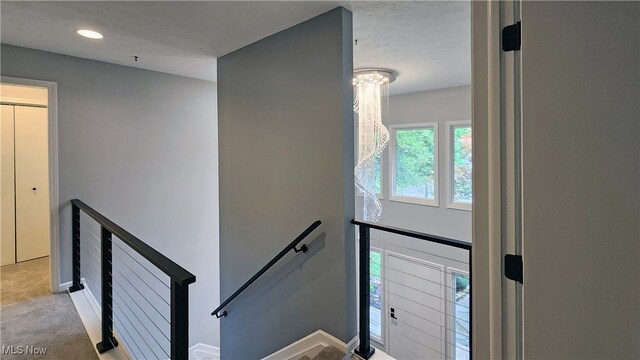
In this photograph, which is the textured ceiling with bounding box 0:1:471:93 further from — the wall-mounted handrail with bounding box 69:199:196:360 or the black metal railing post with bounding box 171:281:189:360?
the black metal railing post with bounding box 171:281:189:360

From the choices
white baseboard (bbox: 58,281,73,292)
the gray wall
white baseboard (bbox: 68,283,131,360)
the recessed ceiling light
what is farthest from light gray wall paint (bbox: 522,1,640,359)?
white baseboard (bbox: 58,281,73,292)

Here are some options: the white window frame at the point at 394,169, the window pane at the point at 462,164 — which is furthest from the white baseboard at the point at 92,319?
the window pane at the point at 462,164

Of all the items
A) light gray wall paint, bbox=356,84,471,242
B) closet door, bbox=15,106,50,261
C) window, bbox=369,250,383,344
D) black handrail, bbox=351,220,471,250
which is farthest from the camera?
window, bbox=369,250,383,344

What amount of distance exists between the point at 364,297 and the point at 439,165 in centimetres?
350

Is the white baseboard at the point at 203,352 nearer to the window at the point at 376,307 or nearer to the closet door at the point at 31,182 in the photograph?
the closet door at the point at 31,182

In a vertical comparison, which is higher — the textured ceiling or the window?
the textured ceiling

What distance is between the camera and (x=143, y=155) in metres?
3.57

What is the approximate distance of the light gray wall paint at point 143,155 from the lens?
9.98 feet

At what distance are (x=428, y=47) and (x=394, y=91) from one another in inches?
87.9

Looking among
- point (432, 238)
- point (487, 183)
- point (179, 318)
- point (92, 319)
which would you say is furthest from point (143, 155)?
point (487, 183)

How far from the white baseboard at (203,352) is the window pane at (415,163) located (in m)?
3.72

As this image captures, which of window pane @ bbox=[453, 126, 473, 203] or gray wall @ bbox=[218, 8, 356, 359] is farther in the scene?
window pane @ bbox=[453, 126, 473, 203]

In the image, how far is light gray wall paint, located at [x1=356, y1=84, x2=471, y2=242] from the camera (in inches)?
187

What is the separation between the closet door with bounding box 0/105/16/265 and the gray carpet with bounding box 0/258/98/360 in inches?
26.6
